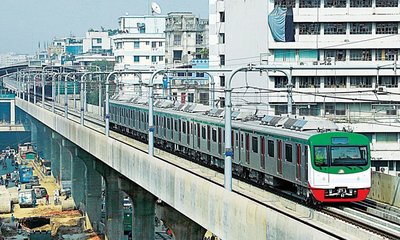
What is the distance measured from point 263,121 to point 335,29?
29845 millimetres

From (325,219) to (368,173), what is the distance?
3122mm

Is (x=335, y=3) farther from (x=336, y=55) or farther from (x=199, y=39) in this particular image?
(x=199, y=39)

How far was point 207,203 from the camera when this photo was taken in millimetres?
23359

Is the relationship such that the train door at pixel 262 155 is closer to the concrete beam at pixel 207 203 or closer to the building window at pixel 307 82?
the concrete beam at pixel 207 203

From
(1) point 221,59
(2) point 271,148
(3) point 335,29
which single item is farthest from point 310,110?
(2) point 271,148

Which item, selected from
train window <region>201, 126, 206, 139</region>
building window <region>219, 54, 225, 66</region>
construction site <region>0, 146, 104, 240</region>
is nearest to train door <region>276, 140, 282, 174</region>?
train window <region>201, 126, 206, 139</region>

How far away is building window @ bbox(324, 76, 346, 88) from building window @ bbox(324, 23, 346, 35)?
3134mm

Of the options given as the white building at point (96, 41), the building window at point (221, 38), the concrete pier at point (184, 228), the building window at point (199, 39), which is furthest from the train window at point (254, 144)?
the white building at point (96, 41)

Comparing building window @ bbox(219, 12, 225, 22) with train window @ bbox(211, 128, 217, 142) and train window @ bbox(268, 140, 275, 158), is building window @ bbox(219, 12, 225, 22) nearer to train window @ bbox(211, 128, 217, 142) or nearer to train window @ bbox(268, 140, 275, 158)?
train window @ bbox(211, 128, 217, 142)

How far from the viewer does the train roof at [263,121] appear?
2420 centimetres

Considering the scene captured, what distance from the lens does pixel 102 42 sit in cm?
19038

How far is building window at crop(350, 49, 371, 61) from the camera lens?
2242 inches

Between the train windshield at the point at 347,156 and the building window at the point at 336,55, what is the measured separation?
3480 cm

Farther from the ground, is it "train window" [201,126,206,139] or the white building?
the white building
